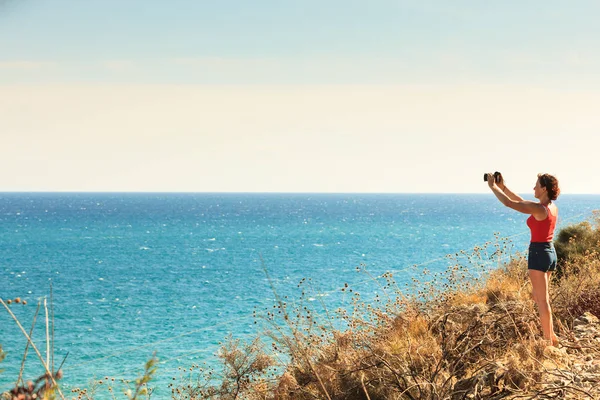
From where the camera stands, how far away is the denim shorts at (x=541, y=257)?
6.71 m

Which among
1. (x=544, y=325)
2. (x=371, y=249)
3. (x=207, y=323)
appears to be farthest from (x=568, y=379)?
(x=371, y=249)

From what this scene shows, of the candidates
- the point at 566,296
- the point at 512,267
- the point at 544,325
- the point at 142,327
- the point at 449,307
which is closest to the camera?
the point at 544,325

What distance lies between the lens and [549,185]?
6676 millimetres

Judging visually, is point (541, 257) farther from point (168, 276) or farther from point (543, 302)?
point (168, 276)

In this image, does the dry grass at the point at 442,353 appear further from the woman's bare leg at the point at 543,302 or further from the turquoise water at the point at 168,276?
the turquoise water at the point at 168,276

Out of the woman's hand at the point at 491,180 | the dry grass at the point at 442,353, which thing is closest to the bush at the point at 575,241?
the dry grass at the point at 442,353

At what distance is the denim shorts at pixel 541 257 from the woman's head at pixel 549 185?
55 cm

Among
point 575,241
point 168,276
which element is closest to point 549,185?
point 575,241

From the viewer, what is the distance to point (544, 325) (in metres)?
6.65

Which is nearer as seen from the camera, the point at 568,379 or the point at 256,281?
the point at 568,379

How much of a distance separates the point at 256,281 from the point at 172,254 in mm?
26422

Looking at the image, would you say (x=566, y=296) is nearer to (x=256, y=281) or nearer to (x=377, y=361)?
(x=377, y=361)

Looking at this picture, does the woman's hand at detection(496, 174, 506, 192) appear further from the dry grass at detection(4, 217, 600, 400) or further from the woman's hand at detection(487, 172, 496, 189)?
the dry grass at detection(4, 217, 600, 400)

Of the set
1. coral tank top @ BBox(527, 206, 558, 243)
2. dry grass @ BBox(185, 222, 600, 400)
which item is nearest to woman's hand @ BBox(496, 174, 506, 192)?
coral tank top @ BBox(527, 206, 558, 243)
